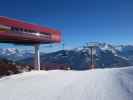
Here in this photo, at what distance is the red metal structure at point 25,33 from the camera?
2541 centimetres

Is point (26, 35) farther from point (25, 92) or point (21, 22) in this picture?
point (25, 92)

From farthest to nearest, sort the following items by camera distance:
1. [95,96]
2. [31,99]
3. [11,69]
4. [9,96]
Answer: [11,69]
[9,96]
[31,99]
[95,96]

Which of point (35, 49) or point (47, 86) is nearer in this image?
point (47, 86)

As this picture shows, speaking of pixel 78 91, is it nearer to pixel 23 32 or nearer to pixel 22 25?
pixel 23 32

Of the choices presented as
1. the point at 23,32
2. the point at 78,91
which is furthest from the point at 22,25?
the point at 78,91

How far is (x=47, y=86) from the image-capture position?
19.1 m

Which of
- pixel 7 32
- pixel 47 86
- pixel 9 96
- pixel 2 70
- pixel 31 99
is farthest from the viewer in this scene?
pixel 2 70

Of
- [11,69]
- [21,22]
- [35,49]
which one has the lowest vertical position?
[11,69]

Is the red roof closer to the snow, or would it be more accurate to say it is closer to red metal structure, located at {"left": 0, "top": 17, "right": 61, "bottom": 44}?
red metal structure, located at {"left": 0, "top": 17, "right": 61, "bottom": 44}

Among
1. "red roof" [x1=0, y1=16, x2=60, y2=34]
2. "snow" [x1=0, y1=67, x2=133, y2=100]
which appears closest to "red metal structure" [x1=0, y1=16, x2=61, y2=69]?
"red roof" [x1=0, y1=16, x2=60, y2=34]

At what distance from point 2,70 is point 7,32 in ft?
27.8

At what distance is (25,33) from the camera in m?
28.7

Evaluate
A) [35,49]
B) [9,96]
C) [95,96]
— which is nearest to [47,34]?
[35,49]

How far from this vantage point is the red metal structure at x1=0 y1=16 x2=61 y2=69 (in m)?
25.4
